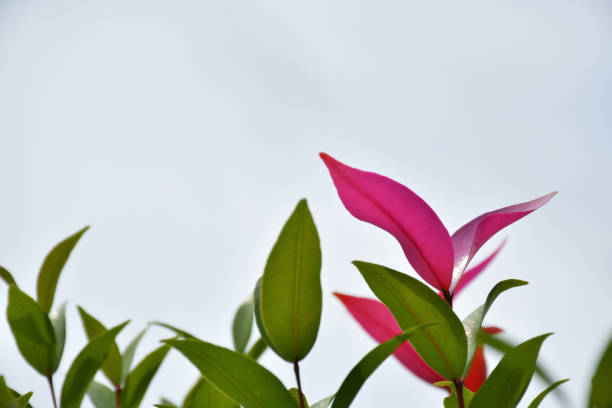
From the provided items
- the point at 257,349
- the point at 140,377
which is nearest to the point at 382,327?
the point at 257,349

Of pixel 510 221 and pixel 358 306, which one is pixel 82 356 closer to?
pixel 358 306

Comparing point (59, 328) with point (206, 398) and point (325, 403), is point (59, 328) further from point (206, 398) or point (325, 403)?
point (325, 403)

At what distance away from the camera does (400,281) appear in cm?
41

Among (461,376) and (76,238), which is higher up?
(76,238)

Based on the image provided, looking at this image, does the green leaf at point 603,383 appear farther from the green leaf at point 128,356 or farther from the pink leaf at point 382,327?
the green leaf at point 128,356

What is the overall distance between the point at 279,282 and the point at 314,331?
0.05 m

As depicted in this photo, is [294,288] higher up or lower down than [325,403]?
higher up

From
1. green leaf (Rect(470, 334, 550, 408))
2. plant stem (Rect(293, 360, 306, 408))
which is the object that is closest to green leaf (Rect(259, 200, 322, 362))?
plant stem (Rect(293, 360, 306, 408))

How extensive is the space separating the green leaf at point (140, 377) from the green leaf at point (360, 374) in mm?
352

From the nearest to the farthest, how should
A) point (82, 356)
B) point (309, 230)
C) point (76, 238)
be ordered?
1. point (309, 230)
2. point (82, 356)
3. point (76, 238)

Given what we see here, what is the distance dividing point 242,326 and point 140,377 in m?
0.16

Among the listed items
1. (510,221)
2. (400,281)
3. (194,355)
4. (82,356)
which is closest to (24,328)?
(82,356)

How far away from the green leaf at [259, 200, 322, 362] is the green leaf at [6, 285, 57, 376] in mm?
297

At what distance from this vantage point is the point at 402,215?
0.44m
